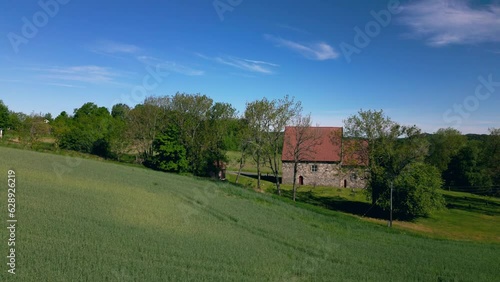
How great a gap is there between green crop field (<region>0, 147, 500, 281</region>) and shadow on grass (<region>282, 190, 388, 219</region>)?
17.0 m

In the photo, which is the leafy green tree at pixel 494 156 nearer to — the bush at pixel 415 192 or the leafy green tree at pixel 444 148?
the leafy green tree at pixel 444 148

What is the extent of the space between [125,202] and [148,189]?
7.23m

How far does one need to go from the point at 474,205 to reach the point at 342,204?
23855mm

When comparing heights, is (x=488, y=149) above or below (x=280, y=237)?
above

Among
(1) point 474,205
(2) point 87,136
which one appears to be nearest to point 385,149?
(1) point 474,205

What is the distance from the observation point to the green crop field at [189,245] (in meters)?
12.3

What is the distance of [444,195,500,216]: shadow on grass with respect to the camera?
51.2m

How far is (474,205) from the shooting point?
5547 cm

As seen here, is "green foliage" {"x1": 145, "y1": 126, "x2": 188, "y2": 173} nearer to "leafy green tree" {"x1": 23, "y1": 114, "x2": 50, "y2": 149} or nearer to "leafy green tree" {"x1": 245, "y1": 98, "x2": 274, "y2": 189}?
"leafy green tree" {"x1": 245, "y1": 98, "x2": 274, "y2": 189}

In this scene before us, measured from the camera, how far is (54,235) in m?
13.9

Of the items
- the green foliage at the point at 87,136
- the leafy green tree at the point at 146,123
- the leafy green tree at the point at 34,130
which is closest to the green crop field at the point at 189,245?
the leafy green tree at the point at 146,123

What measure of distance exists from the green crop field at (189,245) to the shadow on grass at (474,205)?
31.3 metres

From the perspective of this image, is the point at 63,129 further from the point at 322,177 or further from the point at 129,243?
the point at 129,243

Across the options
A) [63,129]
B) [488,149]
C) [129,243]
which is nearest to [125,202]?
[129,243]
